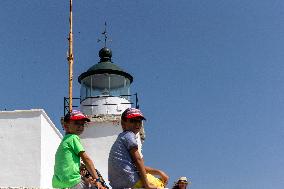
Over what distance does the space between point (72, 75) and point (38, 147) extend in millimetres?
3375

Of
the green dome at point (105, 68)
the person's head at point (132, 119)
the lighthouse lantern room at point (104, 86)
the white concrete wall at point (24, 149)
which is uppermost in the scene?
the green dome at point (105, 68)

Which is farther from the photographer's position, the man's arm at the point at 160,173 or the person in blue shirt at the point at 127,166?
the man's arm at the point at 160,173

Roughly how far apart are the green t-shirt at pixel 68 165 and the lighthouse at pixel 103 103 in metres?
9.46

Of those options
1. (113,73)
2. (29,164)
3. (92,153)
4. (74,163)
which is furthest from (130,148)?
(113,73)

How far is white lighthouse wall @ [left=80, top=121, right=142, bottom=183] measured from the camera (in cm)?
1489

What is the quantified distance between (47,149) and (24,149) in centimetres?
59

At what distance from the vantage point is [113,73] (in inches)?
685

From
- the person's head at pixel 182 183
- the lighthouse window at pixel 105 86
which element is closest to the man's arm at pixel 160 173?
the person's head at pixel 182 183

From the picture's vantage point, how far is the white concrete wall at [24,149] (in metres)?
11.9

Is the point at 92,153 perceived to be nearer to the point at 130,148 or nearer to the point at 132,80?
the point at 132,80

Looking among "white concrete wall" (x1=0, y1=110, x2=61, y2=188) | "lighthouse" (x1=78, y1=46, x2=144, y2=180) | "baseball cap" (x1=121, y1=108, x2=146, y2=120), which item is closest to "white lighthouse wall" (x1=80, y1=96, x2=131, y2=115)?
"lighthouse" (x1=78, y1=46, x2=144, y2=180)

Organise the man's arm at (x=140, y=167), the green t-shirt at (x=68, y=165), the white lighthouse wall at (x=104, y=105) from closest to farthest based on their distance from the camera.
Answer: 1. the man's arm at (x=140, y=167)
2. the green t-shirt at (x=68, y=165)
3. the white lighthouse wall at (x=104, y=105)

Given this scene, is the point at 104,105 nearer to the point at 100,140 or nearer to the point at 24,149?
the point at 100,140

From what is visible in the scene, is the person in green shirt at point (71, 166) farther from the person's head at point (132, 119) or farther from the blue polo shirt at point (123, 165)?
the person's head at point (132, 119)
